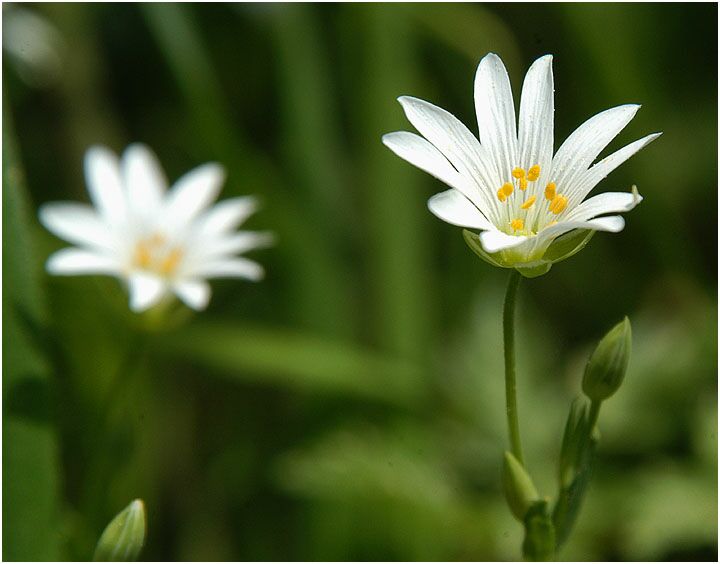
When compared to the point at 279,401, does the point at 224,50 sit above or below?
above

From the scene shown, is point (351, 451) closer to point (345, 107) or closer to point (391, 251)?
point (391, 251)

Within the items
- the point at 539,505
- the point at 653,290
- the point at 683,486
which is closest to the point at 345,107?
the point at 653,290

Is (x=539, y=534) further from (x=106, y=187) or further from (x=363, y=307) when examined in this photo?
(x=363, y=307)

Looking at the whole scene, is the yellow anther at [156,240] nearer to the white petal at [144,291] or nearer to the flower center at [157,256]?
the flower center at [157,256]

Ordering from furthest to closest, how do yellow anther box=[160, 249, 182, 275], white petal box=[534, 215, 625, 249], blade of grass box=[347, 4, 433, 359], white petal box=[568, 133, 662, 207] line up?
blade of grass box=[347, 4, 433, 359] → yellow anther box=[160, 249, 182, 275] → white petal box=[568, 133, 662, 207] → white petal box=[534, 215, 625, 249]

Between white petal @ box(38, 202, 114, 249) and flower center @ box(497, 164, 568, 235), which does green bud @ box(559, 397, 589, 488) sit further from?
white petal @ box(38, 202, 114, 249)

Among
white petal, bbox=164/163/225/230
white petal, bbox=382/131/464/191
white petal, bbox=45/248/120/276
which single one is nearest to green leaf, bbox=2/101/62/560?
white petal, bbox=45/248/120/276

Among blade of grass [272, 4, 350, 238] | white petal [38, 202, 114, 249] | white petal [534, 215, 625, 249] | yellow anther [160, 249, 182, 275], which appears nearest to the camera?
white petal [534, 215, 625, 249]
